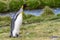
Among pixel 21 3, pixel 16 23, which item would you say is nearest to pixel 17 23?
pixel 16 23

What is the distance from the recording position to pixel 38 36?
291 inches

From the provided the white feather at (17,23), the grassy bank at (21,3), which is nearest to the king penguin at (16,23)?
the white feather at (17,23)

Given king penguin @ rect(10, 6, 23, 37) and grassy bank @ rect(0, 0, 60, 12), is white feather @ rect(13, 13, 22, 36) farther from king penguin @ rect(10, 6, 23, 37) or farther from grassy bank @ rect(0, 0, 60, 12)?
grassy bank @ rect(0, 0, 60, 12)

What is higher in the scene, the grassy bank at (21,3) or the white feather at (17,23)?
the white feather at (17,23)

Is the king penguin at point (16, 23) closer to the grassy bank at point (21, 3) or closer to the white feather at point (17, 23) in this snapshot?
the white feather at point (17, 23)

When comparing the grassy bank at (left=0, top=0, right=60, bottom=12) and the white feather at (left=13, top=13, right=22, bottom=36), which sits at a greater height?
the white feather at (left=13, top=13, right=22, bottom=36)

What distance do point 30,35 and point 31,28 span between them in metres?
1.36

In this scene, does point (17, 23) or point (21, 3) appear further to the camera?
point (21, 3)

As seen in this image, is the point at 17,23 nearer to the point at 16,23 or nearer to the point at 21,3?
the point at 16,23

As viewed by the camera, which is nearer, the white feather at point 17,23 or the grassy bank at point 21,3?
the white feather at point 17,23

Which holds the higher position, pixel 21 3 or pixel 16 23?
pixel 16 23

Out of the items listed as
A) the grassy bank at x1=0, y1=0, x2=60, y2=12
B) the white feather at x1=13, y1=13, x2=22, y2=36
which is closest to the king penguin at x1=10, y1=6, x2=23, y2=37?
the white feather at x1=13, y1=13, x2=22, y2=36

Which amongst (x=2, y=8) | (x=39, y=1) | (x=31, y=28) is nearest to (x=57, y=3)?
(x=39, y=1)

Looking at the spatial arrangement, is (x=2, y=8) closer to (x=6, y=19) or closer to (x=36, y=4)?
(x=36, y=4)
